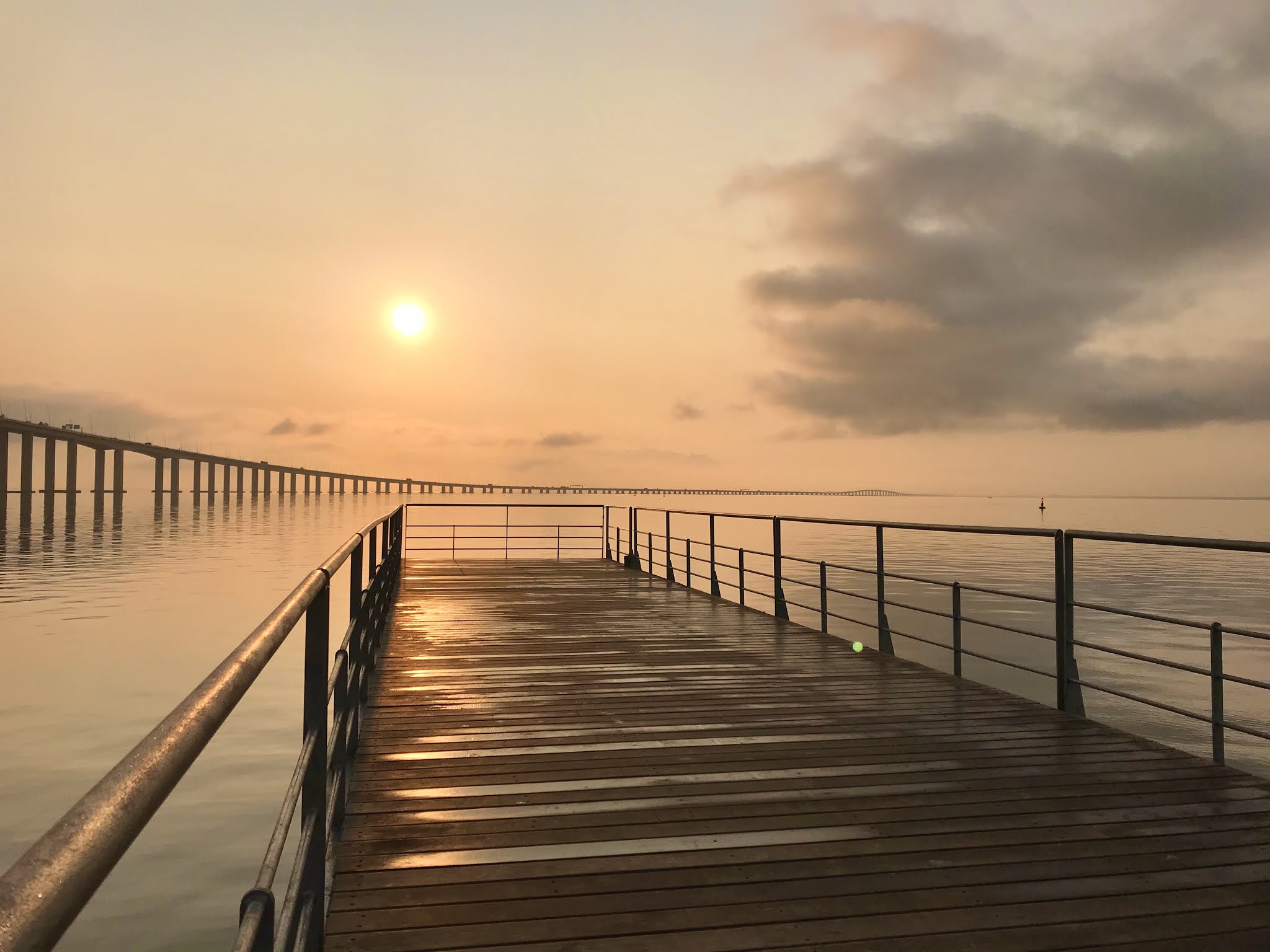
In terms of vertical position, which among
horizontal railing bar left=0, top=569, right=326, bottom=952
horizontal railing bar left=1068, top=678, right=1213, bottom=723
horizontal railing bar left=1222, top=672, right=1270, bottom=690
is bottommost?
horizontal railing bar left=1068, top=678, right=1213, bottom=723

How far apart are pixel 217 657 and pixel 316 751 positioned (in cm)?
2076

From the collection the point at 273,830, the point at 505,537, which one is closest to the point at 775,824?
the point at 273,830

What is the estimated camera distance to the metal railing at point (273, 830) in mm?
698

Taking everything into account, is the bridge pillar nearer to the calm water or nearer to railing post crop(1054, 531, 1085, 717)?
the calm water

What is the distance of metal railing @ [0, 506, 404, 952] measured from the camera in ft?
2.29

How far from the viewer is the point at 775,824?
407 cm

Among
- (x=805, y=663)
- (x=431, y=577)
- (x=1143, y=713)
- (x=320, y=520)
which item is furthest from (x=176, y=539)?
(x=805, y=663)

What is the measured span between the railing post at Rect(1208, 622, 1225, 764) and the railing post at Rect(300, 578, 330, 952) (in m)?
4.46

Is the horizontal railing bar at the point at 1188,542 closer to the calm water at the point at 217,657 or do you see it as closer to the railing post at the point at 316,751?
the railing post at the point at 316,751

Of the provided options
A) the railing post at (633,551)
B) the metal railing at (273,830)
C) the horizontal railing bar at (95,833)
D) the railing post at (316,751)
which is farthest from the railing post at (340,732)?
the railing post at (633,551)

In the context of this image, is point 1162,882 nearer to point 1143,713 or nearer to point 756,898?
point 756,898

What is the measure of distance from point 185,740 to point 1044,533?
6752mm

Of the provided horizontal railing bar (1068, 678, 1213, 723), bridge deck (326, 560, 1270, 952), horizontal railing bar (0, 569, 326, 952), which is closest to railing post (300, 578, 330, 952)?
bridge deck (326, 560, 1270, 952)

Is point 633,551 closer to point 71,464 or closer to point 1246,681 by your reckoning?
point 1246,681
